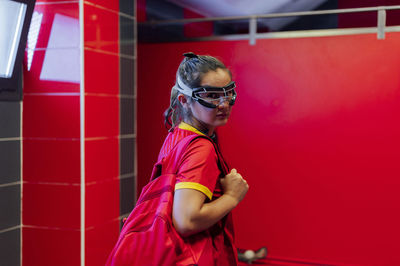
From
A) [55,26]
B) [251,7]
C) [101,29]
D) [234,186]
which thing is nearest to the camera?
[234,186]

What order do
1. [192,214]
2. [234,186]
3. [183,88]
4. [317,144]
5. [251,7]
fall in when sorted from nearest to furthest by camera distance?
[192,214] < [234,186] < [183,88] < [317,144] < [251,7]

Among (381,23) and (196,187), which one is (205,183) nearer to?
(196,187)

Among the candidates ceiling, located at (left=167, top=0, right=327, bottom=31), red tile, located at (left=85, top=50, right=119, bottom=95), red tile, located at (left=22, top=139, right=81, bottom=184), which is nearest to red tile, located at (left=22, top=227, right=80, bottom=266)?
red tile, located at (left=22, top=139, right=81, bottom=184)

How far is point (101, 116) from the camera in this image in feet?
10.6

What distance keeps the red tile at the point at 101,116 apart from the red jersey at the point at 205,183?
1.70m

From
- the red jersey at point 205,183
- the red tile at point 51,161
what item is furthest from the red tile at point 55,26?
the red jersey at point 205,183

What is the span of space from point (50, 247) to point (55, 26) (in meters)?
1.31

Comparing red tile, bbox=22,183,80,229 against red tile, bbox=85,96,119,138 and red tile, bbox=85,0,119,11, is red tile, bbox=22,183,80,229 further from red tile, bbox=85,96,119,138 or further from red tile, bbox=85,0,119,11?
red tile, bbox=85,0,119,11

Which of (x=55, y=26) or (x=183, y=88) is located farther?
(x=55, y=26)

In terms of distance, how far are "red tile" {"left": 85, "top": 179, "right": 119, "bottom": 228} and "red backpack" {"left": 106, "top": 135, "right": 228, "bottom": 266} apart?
1770 mm

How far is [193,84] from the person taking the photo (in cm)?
153

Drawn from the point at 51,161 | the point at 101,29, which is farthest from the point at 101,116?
the point at 101,29

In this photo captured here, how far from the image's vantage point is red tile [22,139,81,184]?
10.2ft

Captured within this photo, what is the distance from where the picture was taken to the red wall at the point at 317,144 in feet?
10.9
